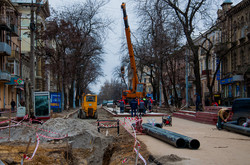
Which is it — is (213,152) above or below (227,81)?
below

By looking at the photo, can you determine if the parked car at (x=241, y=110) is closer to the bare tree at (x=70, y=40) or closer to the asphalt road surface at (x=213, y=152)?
the asphalt road surface at (x=213, y=152)

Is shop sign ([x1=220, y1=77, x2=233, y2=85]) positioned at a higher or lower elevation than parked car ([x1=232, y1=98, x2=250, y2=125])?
higher

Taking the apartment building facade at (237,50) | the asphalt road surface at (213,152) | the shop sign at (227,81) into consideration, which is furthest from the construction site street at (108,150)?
the shop sign at (227,81)

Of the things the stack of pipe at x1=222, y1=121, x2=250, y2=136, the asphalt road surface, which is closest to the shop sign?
the stack of pipe at x1=222, y1=121, x2=250, y2=136

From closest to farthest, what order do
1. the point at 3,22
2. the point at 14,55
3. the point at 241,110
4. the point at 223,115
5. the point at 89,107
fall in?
the point at 241,110 → the point at 223,115 → the point at 89,107 → the point at 3,22 → the point at 14,55

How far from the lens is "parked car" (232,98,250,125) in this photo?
16.3 meters

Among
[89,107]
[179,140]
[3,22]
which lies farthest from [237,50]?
[179,140]

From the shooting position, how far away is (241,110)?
16609mm

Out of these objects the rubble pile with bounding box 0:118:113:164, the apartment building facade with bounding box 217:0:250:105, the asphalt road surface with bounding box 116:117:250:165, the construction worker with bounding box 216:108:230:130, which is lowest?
the rubble pile with bounding box 0:118:113:164

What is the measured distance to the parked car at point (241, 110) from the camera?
1633 cm

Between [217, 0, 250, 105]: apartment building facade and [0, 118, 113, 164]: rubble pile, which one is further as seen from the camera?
[217, 0, 250, 105]: apartment building facade

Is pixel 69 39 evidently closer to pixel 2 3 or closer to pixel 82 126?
pixel 2 3

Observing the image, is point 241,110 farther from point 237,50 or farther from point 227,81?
point 227,81

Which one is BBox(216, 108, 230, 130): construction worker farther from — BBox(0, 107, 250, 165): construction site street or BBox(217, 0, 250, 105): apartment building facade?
BBox(217, 0, 250, 105): apartment building facade
